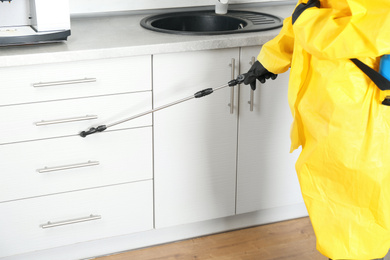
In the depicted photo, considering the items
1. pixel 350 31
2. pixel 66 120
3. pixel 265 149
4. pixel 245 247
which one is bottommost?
pixel 245 247

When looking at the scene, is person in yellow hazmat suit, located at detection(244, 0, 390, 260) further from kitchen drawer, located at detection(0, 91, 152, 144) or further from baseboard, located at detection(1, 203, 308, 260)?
baseboard, located at detection(1, 203, 308, 260)

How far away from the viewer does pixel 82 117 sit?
221cm

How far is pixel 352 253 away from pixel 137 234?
0.99 m

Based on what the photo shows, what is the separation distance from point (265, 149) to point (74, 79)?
891 millimetres

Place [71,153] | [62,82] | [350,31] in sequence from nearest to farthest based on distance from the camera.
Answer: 1. [350,31]
2. [62,82]
3. [71,153]

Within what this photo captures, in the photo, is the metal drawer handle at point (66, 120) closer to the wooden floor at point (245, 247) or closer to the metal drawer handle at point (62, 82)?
the metal drawer handle at point (62, 82)

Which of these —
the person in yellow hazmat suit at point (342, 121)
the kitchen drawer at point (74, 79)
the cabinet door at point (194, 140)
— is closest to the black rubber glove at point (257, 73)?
the person in yellow hazmat suit at point (342, 121)

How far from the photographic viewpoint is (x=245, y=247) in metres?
2.60

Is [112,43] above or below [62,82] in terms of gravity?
above

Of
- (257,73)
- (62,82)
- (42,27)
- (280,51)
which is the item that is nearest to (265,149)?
(257,73)

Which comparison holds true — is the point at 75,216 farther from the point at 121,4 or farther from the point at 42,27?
the point at 121,4

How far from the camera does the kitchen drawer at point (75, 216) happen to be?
2270 mm

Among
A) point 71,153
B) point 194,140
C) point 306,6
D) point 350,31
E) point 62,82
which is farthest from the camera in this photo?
point 194,140

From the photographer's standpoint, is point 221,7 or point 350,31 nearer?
point 350,31
